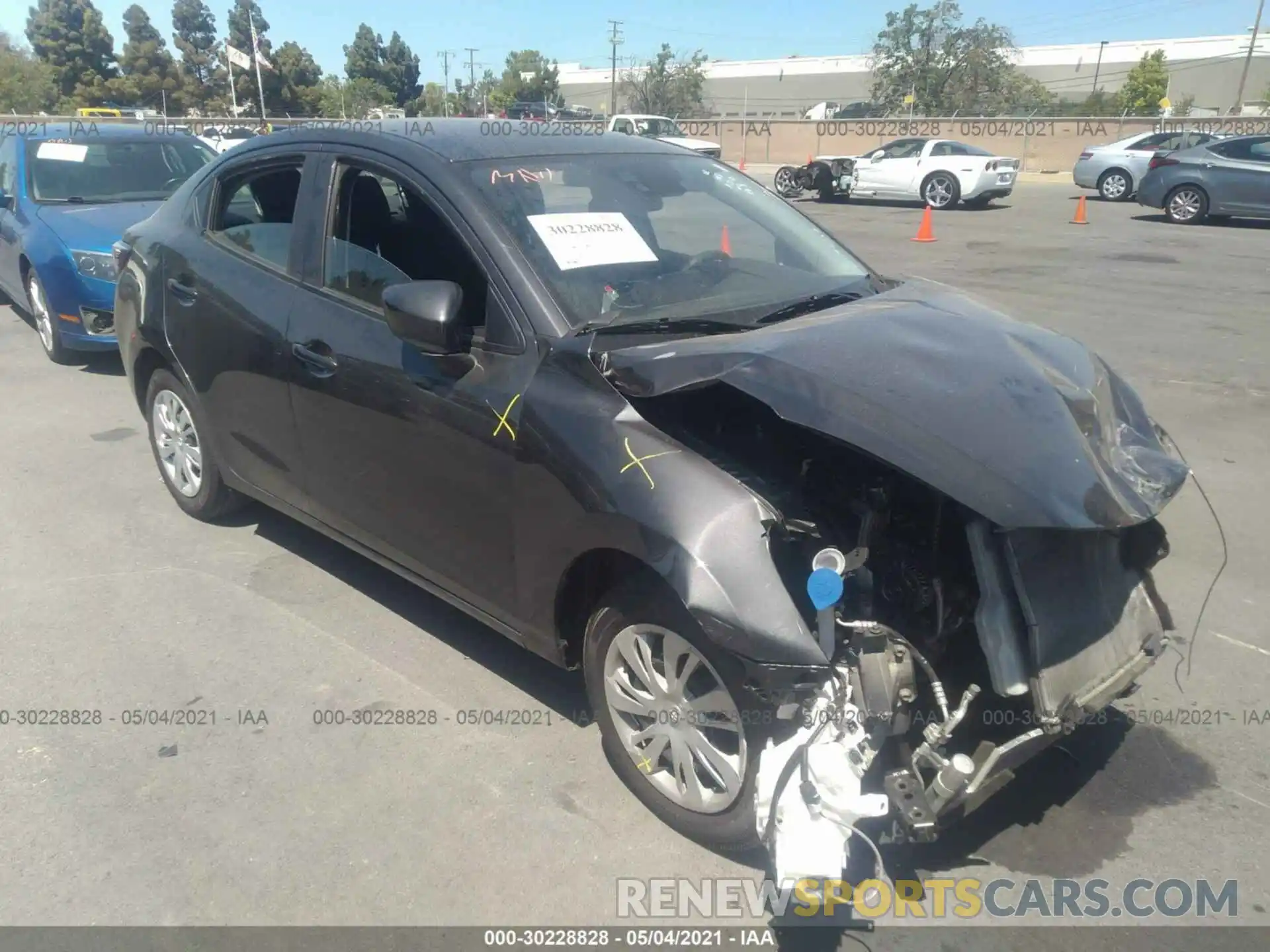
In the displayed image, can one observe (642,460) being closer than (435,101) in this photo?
Yes

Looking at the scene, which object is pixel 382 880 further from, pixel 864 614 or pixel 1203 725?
pixel 1203 725

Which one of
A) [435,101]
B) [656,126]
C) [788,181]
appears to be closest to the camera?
[788,181]

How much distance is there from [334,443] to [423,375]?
660 millimetres

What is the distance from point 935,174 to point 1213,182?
597 cm

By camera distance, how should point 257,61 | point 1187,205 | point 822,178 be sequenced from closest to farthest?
point 1187,205 < point 822,178 < point 257,61

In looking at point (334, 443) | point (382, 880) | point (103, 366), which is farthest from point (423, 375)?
point (103, 366)

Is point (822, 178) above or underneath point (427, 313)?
underneath

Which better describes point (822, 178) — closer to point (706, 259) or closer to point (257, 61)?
point (706, 259)

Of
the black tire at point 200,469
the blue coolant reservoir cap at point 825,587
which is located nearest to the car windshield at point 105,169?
the black tire at point 200,469

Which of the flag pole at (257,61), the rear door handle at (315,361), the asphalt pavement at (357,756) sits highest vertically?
the flag pole at (257,61)

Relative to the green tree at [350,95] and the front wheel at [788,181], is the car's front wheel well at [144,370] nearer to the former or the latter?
the front wheel at [788,181]

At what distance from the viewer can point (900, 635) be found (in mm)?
2629

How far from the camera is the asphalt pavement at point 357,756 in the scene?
9.25 ft

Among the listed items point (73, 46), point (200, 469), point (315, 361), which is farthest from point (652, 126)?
point (73, 46)
